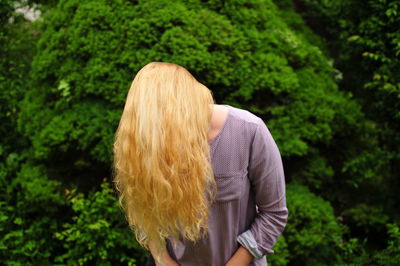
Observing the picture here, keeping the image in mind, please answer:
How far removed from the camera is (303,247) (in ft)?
11.3

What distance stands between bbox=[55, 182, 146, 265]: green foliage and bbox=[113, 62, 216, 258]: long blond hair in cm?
176

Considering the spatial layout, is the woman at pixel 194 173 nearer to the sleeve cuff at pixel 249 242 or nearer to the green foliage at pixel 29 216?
the sleeve cuff at pixel 249 242

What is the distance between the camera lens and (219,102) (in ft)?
11.9

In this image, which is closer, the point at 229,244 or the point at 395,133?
the point at 229,244

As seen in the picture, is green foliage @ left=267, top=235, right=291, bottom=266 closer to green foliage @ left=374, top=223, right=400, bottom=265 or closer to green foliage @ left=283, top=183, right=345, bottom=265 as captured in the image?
green foliage @ left=283, top=183, right=345, bottom=265

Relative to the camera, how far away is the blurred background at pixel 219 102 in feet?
11.4

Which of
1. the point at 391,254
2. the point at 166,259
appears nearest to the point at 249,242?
the point at 166,259

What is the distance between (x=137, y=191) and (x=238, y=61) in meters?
2.10

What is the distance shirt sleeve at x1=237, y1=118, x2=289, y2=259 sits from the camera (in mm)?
1746

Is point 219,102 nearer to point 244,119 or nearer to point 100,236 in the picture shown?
point 100,236

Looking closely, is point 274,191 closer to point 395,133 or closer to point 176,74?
point 176,74

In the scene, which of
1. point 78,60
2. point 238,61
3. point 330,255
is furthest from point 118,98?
point 330,255

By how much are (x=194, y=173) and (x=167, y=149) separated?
0.14m

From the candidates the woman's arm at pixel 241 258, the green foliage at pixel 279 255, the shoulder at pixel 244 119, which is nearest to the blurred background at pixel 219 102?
the green foliage at pixel 279 255
